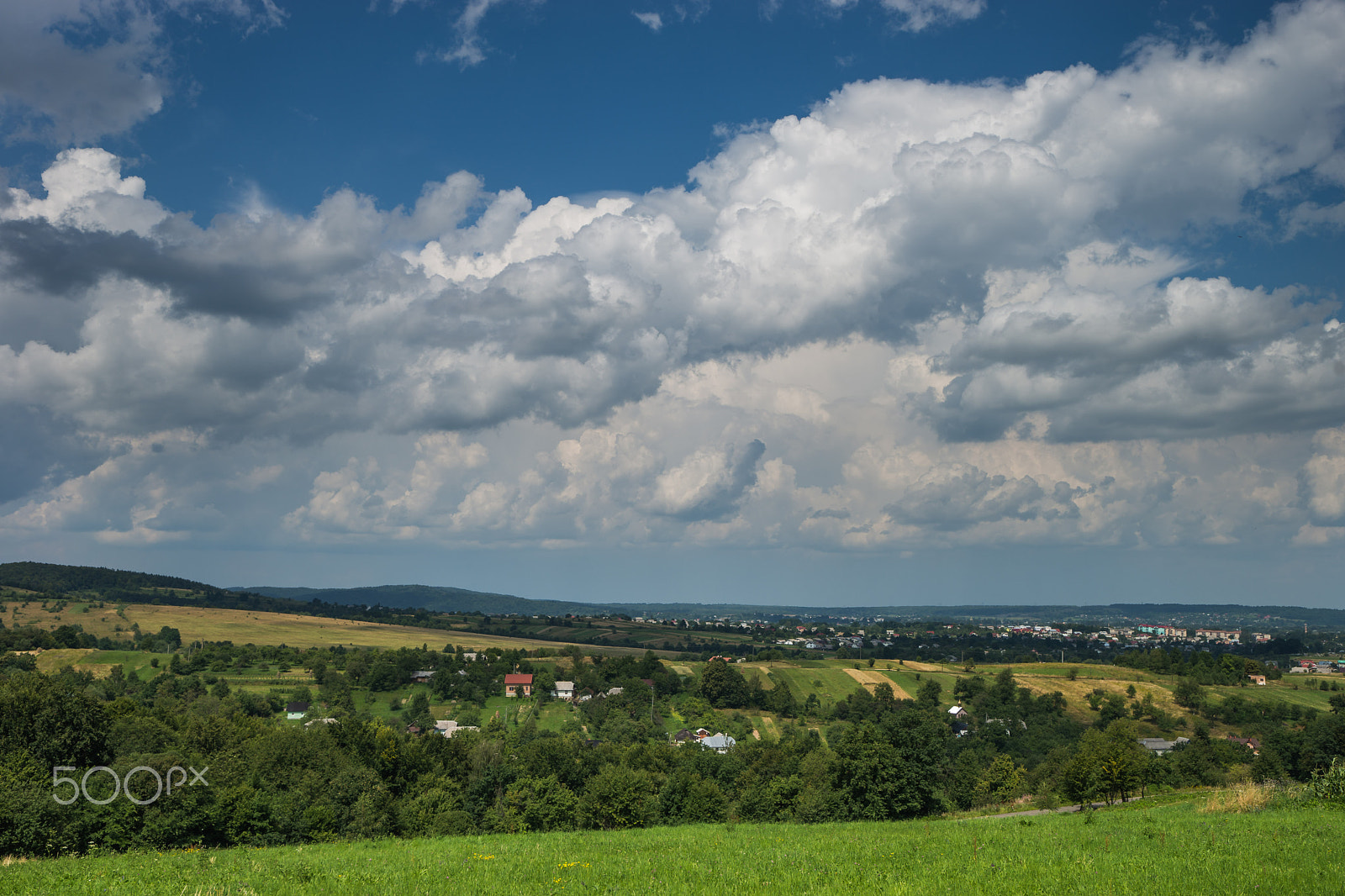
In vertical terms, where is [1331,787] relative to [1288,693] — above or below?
above

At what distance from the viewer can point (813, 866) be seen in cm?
1698

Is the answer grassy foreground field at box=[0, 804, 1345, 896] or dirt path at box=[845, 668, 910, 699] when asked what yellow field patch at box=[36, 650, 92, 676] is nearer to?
grassy foreground field at box=[0, 804, 1345, 896]

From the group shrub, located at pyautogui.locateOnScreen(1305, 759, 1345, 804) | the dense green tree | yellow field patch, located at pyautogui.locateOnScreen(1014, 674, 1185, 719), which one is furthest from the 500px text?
yellow field patch, located at pyautogui.locateOnScreen(1014, 674, 1185, 719)

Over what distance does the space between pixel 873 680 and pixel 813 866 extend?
178m

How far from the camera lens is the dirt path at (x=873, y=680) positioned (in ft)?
545

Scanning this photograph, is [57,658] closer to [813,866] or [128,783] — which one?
[128,783]

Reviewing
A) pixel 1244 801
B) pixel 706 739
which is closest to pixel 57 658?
pixel 706 739

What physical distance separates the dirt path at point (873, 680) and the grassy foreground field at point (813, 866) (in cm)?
14906

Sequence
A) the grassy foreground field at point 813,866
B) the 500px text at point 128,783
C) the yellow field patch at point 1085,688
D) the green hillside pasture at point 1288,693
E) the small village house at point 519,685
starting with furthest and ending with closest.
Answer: the small village house at point 519,685 < the yellow field patch at point 1085,688 < the green hillside pasture at point 1288,693 < the 500px text at point 128,783 < the grassy foreground field at point 813,866

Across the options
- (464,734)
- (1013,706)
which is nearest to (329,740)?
(464,734)

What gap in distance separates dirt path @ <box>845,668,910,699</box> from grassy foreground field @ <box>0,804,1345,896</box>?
149m

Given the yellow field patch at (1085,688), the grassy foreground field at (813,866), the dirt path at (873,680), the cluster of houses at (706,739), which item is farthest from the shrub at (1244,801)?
the dirt path at (873,680)

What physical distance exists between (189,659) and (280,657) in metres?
27.2

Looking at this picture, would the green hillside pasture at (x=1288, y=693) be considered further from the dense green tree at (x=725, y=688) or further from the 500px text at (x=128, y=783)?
the 500px text at (x=128, y=783)
